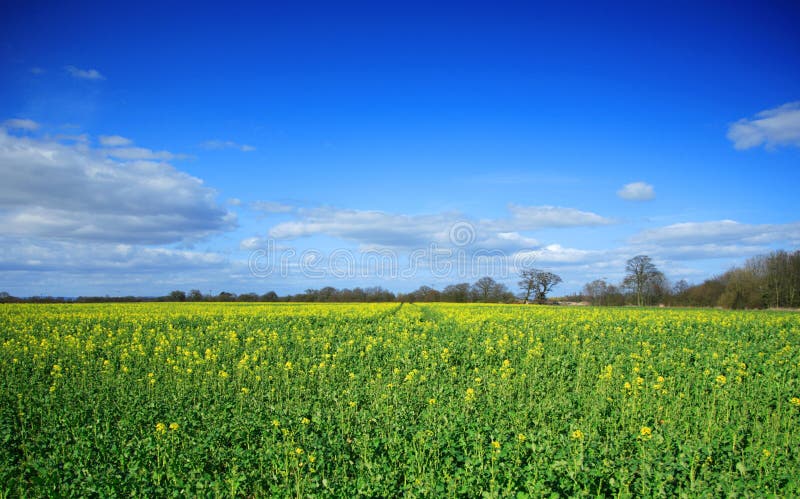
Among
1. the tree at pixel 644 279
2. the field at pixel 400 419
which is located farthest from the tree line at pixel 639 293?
the field at pixel 400 419

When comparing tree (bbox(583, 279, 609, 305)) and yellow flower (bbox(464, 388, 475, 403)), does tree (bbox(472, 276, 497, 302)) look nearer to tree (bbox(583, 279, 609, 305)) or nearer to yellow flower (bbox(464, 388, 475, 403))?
tree (bbox(583, 279, 609, 305))

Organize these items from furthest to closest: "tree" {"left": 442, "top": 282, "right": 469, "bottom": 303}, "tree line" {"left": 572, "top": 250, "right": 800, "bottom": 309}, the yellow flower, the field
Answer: "tree" {"left": 442, "top": 282, "right": 469, "bottom": 303} < "tree line" {"left": 572, "top": 250, "right": 800, "bottom": 309} < the yellow flower < the field

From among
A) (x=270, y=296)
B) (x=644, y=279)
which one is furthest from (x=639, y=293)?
(x=270, y=296)

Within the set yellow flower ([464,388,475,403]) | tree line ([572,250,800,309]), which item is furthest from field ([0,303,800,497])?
tree line ([572,250,800,309])

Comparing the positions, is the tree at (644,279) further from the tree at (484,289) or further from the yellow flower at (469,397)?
the yellow flower at (469,397)

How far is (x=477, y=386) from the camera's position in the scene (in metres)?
10.4

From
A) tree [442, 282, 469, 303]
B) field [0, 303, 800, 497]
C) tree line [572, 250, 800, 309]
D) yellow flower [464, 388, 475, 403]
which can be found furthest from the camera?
tree [442, 282, 469, 303]

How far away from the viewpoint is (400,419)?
8055 mm

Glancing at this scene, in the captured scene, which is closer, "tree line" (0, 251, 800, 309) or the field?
the field

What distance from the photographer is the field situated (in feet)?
18.8

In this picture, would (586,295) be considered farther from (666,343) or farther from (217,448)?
(217,448)

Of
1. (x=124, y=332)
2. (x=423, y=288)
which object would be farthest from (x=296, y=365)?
(x=423, y=288)

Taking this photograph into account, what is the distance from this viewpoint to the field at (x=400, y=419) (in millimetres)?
5742

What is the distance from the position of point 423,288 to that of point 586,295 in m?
33.2
